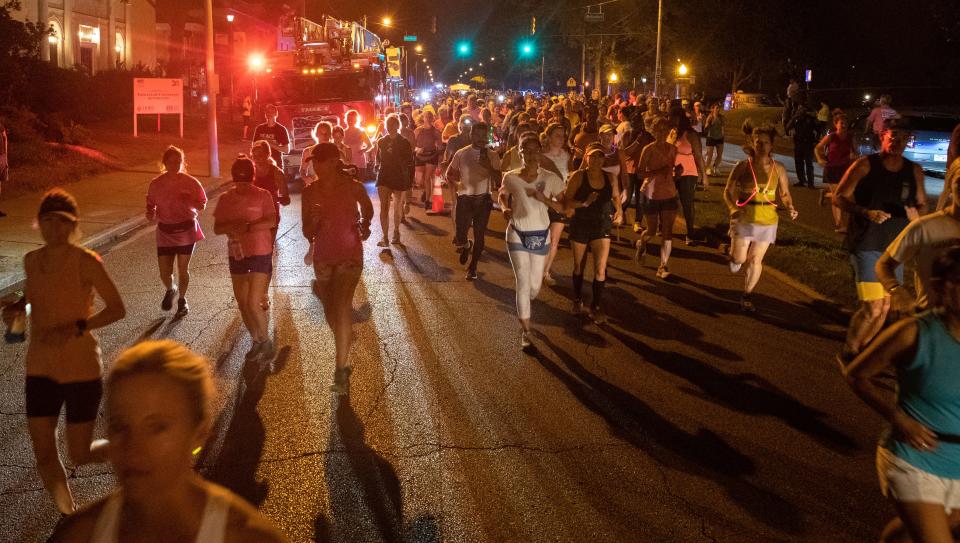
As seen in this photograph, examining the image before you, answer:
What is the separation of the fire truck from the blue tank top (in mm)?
19177

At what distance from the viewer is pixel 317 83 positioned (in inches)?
885

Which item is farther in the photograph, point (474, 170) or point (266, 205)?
point (474, 170)

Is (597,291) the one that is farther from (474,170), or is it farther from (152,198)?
(152,198)

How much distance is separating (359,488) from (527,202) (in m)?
3.48

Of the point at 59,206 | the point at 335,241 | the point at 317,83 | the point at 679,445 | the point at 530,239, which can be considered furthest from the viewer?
the point at 317,83

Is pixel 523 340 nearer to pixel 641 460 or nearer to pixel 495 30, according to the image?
pixel 641 460

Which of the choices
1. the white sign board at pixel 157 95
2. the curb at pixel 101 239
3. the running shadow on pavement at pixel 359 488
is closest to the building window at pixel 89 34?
the white sign board at pixel 157 95

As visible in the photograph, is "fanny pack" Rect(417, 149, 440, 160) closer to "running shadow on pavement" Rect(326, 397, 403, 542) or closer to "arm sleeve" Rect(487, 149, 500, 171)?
"arm sleeve" Rect(487, 149, 500, 171)

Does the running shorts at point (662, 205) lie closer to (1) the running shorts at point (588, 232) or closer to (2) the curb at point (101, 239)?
(1) the running shorts at point (588, 232)

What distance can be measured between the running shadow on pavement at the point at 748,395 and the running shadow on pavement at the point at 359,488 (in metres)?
2.62

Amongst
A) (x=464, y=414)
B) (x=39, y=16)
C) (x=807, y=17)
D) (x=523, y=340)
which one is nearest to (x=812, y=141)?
(x=523, y=340)

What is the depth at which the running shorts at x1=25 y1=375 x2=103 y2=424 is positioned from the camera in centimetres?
410

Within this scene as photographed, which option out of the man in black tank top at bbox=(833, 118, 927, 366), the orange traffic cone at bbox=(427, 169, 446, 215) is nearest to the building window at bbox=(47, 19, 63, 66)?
the orange traffic cone at bbox=(427, 169, 446, 215)

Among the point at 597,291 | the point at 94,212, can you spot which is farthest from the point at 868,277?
the point at 94,212
